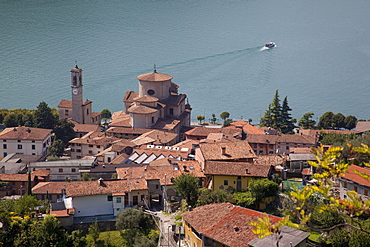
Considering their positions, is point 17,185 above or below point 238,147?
below

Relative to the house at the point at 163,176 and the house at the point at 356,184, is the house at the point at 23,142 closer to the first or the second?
the house at the point at 163,176

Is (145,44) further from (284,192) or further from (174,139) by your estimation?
(284,192)

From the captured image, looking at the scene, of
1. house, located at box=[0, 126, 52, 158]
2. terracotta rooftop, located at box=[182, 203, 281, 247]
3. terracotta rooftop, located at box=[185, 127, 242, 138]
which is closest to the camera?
terracotta rooftop, located at box=[182, 203, 281, 247]

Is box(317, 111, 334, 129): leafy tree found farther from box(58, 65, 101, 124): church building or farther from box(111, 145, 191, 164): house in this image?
box(58, 65, 101, 124): church building

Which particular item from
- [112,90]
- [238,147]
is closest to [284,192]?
[238,147]

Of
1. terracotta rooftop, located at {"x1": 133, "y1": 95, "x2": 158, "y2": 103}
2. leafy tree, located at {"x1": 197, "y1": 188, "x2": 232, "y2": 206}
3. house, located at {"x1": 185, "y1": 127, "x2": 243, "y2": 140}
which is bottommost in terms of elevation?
leafy tree, located at {"x1": 197, "y1": 188, "x2": 232, "y2": 206}

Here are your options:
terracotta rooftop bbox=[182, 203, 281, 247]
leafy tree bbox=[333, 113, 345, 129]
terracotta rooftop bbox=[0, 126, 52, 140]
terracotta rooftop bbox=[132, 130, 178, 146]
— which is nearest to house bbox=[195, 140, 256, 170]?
terracotta rooftop bbox=[182, 203, 281, 247]
